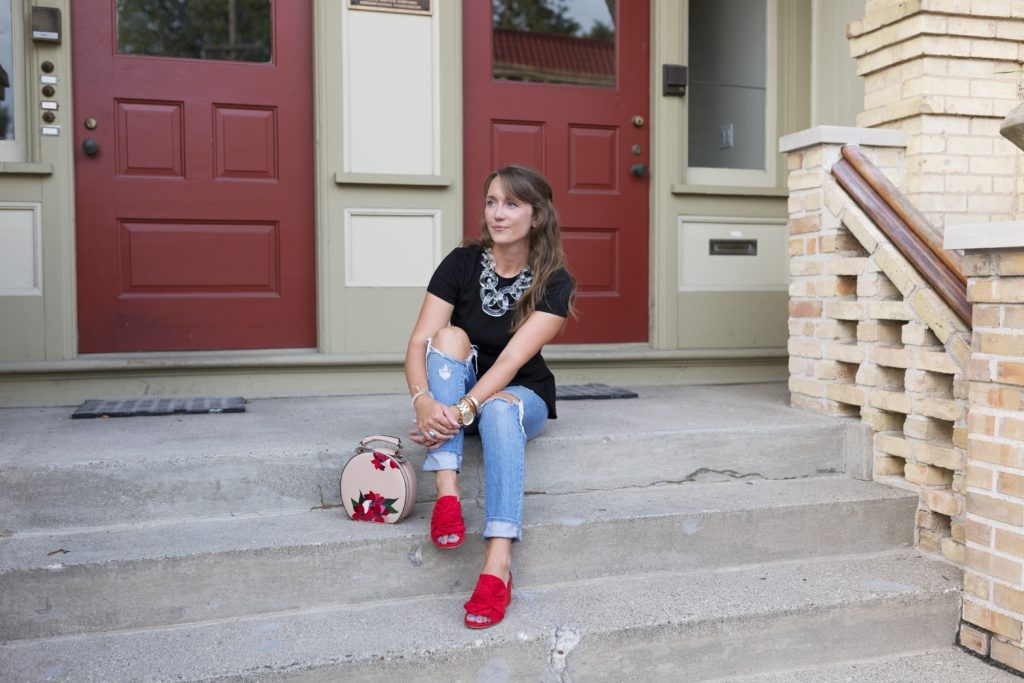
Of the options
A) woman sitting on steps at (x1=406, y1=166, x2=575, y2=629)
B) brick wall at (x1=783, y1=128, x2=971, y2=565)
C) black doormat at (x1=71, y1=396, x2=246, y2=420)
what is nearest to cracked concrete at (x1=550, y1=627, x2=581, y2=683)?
woman sitting on steps at (x1=406, y1=166, x2=575, y2=629)

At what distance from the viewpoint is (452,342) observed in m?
2.92

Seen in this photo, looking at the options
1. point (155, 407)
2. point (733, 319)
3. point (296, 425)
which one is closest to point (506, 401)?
point (296, 425)

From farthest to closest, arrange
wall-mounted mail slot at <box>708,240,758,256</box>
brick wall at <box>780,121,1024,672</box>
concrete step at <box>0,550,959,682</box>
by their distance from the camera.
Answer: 1. wall-mounted mail slot at <box>708,240,758,256</box>
2. brick wall at <box>780,121,1024,672</box>
3. concrete step at <box>0,550,959,682</box>

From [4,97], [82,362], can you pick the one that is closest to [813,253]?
[82,362]

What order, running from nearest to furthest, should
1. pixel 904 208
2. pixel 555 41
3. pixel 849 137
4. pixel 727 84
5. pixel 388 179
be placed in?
pixel 904 208, pixel 849 137, pixel 388 179, pixel 555 41, pixel 727 84

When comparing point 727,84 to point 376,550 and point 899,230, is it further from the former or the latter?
point 376,550

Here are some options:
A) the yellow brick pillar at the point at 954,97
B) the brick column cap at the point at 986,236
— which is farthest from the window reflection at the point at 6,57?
the brick column cap at the point at 986,236

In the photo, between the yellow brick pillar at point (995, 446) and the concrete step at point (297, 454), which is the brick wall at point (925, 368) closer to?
the yellow brick pillar at point (995, 446)

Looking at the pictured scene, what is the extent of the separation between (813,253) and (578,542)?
1603 mm

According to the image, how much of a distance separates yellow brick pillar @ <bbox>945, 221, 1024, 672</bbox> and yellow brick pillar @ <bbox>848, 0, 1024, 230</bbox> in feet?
3.23

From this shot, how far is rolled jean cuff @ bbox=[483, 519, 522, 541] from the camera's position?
262 cm

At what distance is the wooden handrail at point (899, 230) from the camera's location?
10.0ft

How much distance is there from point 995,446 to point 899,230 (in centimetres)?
87

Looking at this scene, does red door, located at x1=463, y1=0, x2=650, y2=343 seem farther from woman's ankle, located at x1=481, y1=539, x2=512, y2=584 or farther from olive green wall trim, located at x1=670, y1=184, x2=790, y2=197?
woman's ankle, located at x1=481, y1=539, x2=512, y2=584
